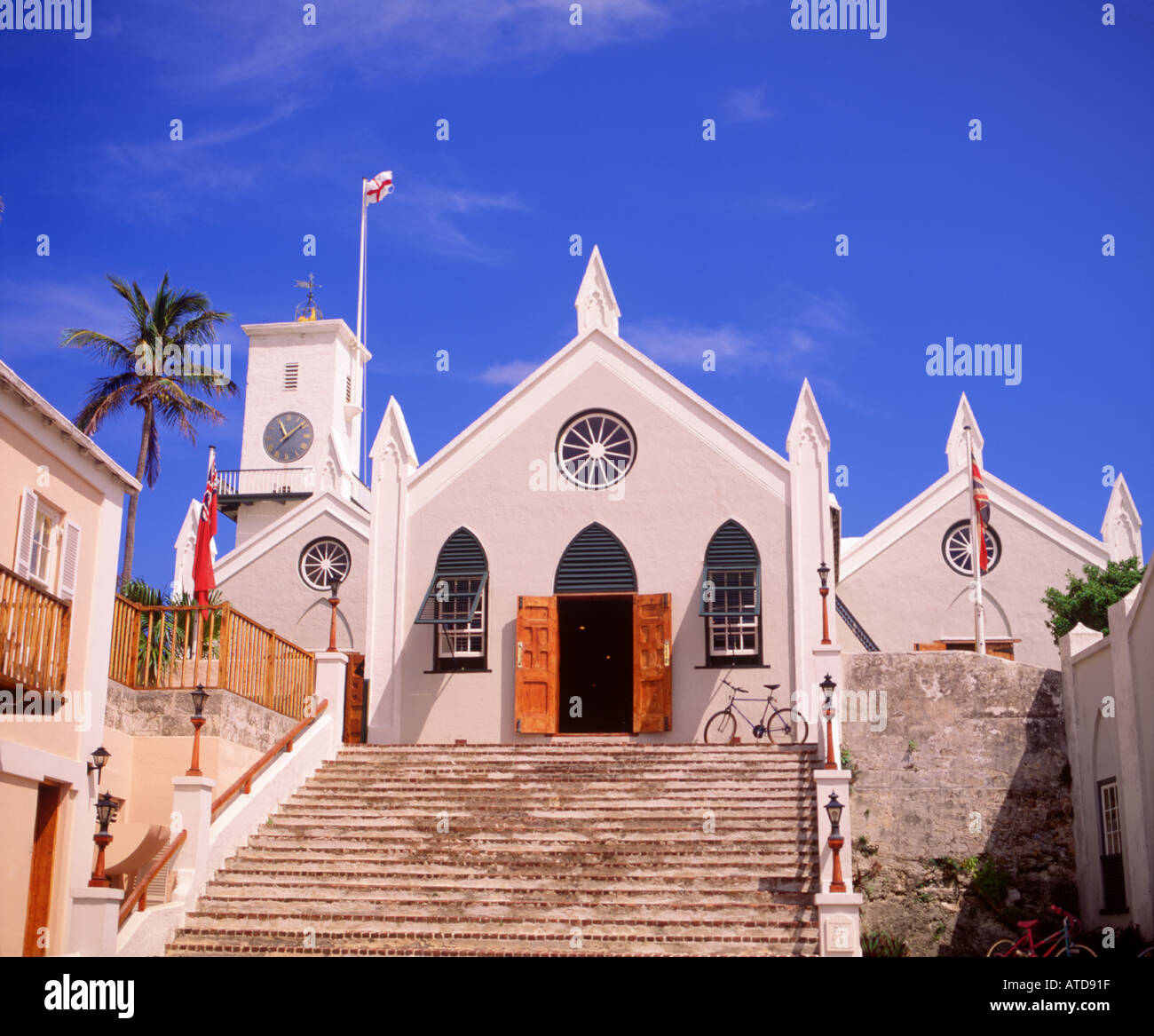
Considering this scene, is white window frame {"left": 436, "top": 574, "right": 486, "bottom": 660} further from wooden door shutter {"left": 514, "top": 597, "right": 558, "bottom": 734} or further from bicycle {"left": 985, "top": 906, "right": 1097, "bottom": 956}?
bicycle {"left": 985, "top": 906, "right": 1097, "bottom": 956}

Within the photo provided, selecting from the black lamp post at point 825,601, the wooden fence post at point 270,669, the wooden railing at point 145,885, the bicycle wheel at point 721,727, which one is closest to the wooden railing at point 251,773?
the wooden fence post at point 270,669

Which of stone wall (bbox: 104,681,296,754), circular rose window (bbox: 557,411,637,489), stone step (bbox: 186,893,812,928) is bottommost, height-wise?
stone step (bbox: 186,893,812,928)

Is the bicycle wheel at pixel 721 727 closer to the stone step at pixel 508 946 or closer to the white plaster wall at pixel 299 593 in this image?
the stone step at pixel 508 946

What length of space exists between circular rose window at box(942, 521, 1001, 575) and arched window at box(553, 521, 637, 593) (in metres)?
8.48

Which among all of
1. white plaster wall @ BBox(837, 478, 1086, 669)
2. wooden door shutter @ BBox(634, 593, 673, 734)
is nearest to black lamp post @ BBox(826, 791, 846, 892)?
wooden door shutter @ BBox(634, 593, 673, 734)

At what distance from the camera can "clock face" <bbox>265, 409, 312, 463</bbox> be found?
42.7 m

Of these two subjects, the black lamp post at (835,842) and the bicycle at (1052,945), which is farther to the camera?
the bicycle at (1052,945)

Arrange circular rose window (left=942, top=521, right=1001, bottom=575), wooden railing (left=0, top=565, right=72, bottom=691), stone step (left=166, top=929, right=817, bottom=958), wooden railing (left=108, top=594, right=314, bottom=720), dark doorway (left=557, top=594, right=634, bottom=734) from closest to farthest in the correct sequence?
1. wooden railing (left=0, top=565, right=72, bottom=691)
2. stone step (left=166, top=929, right=817, bottom=958)
3. wooden railing (left=108, top=594, right=314, bottom=720)
4. dark doorway (left=557, top=594, right=634, bottom=734)
5. circular rose window (left=942, top=521, right=1001, bottom=575)

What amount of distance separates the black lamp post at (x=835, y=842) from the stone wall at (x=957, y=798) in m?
3.61

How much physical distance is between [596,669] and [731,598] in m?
6.23

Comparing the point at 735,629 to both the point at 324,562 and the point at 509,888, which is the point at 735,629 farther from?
the point at 324,562

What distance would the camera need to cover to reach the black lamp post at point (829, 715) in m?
18.4

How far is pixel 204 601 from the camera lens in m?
21.7
